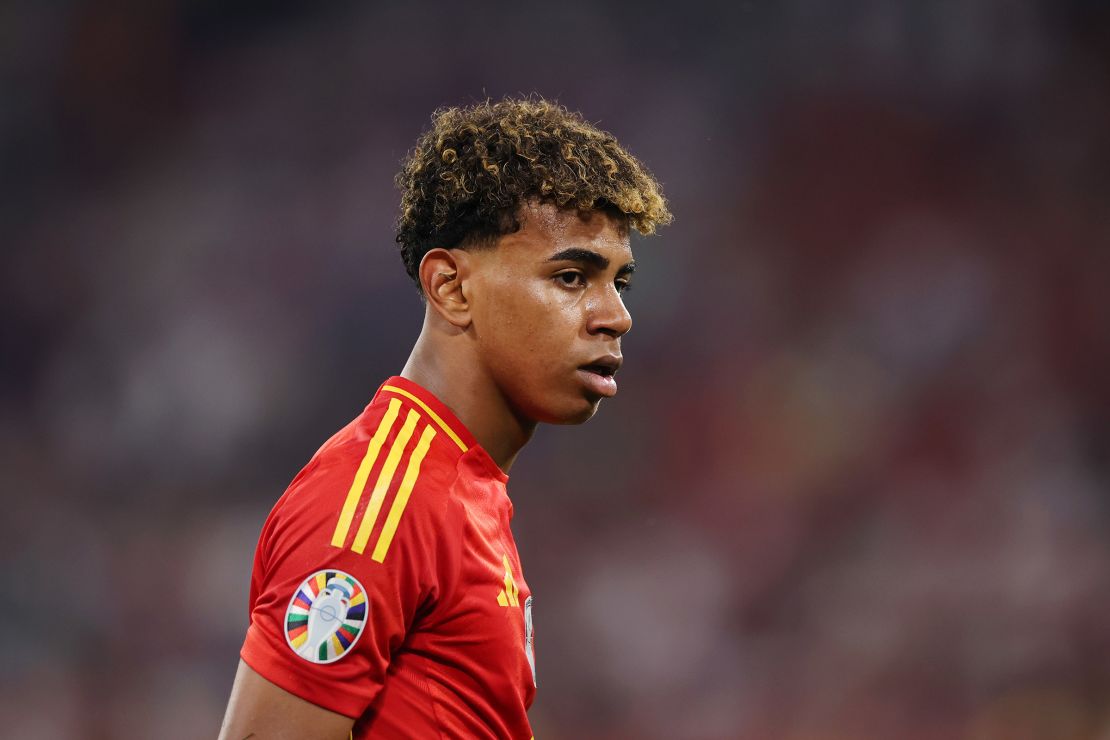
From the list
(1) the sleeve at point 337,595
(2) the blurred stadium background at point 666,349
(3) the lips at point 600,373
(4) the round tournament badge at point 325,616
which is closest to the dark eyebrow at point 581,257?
(3) the lips at point 600,373

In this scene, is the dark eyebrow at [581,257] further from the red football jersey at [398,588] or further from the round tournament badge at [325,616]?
the round tournament badge at [325,616]

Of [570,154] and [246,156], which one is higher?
[570,154]

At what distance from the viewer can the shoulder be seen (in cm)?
160

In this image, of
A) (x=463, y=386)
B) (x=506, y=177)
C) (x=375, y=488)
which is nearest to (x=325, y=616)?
(x=375, y=488)

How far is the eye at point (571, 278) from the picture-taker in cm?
190

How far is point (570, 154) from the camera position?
196 cm

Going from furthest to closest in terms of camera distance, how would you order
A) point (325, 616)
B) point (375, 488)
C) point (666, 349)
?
point (666, 349) < point (375, 488) < point (325, 616)

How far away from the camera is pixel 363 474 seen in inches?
66.3

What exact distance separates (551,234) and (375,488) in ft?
1.72

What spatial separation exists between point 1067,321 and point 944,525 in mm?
1209

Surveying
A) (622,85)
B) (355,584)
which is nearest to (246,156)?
(622,85)

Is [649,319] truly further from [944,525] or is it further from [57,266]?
[57,266]

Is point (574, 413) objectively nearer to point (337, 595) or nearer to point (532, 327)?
point (532, 327)

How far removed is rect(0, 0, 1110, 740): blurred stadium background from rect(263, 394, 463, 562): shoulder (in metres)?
3.71
